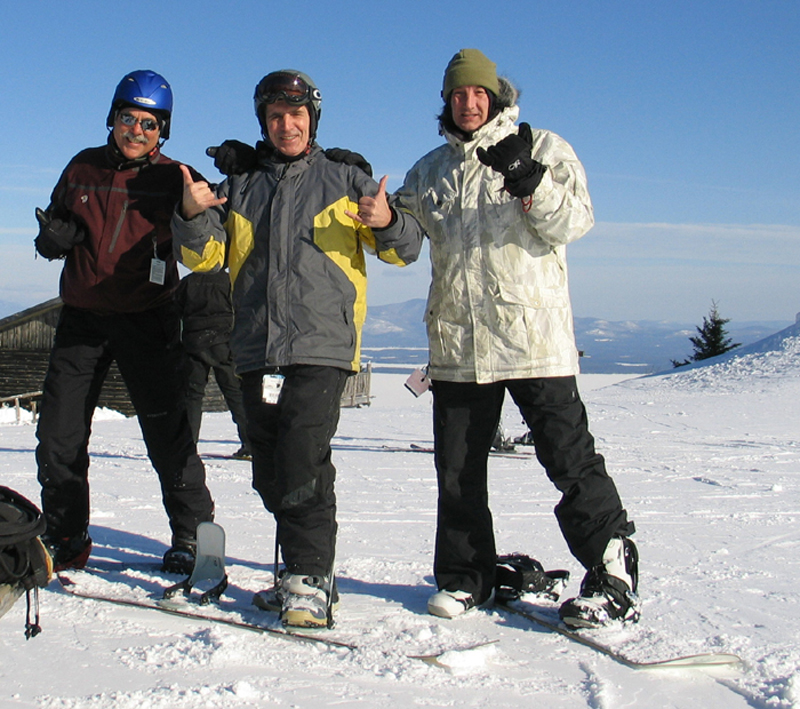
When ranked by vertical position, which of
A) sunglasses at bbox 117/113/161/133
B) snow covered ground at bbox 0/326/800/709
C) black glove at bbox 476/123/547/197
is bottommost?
snow covered ground at bbox 0/326/800/709

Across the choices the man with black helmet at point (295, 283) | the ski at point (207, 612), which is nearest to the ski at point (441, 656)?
the ski at point (207, 612)

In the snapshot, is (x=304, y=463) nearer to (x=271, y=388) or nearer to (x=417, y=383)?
(x=271, y=388)

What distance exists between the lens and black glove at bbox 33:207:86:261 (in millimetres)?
3227

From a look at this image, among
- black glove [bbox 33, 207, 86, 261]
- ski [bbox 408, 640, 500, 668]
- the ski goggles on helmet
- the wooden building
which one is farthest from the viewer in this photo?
the wooden building

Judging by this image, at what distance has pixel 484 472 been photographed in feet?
10.1

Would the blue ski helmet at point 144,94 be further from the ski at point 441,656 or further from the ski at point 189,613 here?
the ski at point 441,656

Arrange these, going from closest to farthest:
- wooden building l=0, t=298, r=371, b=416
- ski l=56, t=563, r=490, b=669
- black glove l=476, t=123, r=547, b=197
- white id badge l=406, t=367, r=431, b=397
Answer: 1. ski l=56, t=563, r=490, b=669
2. black glove l=476, t=123, r=547, b=197
3. white id badge l=406, t=367, r=431, b=397
4. wooden building l=0, t=298, r=371, b=416

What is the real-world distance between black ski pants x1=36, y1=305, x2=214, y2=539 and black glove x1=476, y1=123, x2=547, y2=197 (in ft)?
4.94

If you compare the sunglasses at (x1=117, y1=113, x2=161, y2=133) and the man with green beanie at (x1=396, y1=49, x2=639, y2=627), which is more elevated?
the sunglasses at (x1=117, y1=113, x2=161, y2=133)

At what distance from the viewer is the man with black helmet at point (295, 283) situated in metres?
2.78

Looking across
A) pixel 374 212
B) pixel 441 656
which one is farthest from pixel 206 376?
pixel 441 656

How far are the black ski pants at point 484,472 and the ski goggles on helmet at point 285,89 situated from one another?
1.13 m

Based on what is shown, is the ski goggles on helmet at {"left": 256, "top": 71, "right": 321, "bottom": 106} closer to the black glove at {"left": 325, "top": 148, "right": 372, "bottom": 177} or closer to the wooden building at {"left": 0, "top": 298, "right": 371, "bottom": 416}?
the black glove at {"left": 325, "top": 148, "right": 372, "bottom": 177}

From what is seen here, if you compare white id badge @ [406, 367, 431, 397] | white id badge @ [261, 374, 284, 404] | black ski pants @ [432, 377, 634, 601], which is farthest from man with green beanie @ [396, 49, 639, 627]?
white id badge @ [406, 367, 431, 397]
